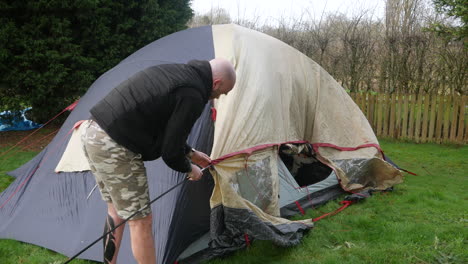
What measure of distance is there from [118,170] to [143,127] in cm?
28

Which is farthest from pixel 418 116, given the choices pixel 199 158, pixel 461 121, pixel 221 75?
pixel 221 75

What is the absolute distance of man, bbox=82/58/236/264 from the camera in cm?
192

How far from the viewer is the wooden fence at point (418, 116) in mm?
6957

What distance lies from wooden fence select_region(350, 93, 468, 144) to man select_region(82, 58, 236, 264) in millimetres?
6206

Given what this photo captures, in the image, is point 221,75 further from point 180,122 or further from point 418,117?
point 418,117

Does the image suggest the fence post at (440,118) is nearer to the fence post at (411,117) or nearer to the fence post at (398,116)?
the fence post at (411,117)

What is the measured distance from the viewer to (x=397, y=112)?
7.45 m

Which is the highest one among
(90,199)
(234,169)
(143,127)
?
(143,127)

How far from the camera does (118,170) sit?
2.04 m

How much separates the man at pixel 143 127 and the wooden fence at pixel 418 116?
6.21 meters

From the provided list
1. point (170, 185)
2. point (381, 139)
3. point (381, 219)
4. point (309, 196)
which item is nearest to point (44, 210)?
point (170, 185)

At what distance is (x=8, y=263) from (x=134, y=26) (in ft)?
19.7

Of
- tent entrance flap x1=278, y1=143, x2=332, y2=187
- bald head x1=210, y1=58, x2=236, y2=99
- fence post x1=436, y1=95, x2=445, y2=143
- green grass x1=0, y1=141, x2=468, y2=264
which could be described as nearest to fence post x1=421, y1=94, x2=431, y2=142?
fence post x1=436, y1=95, x2=445, y2=143

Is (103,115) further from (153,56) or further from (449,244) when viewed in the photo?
(449,244)
